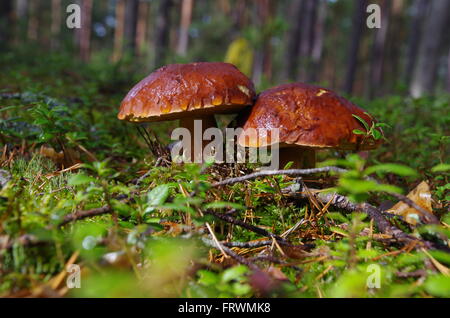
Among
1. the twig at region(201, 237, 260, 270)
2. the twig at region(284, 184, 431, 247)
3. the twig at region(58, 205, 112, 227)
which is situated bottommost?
the twig at region(201, 237, 260, 270)

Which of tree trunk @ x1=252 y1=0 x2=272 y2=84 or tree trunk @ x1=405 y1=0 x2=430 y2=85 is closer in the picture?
tree trunk @ x1=252 y1=0 x2=272 y2=84

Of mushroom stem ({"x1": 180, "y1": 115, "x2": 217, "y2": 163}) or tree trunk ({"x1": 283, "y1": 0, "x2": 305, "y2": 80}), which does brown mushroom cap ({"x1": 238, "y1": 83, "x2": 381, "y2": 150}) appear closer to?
mushroom stem ({"x1": 180, "y1": 115, "x2": 217, "y2": 163})

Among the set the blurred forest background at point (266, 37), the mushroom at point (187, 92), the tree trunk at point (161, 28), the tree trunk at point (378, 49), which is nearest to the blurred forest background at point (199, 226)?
the mushroom at point (187, 92)

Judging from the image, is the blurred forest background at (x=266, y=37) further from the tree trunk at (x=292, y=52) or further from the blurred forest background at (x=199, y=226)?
the blurred forest background at (x=199, y=226)

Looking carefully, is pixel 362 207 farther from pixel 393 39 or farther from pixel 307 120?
pixel 393 39

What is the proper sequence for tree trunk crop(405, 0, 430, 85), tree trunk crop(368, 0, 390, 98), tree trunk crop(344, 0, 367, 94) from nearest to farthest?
tree trunk crop(344, 0, 367, 94) < tree trunk crop(405, 0, 430, 85) < tree trunk crop(368, 0, 390, 98)

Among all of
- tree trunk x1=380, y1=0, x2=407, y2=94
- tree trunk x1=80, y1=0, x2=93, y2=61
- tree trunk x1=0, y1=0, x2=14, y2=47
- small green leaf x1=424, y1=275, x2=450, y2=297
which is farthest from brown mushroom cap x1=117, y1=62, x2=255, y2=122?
tree trunk x1=380, y1=0, x2=407, y2=94

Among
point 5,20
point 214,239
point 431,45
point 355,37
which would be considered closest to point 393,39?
point 355,37

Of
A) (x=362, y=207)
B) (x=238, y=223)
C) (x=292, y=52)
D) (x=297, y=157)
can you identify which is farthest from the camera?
(x=292, y=52)
